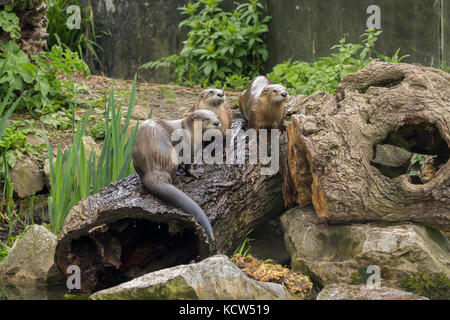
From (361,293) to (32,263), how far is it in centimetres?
198

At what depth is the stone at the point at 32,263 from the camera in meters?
3.57

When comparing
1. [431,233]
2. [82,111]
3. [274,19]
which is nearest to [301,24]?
[274,19]

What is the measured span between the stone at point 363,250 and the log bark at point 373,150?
90 millimetres

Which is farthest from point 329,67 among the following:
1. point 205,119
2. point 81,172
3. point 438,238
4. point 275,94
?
point 81,172

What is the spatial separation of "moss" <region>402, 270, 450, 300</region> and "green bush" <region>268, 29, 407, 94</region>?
2183 millimetres

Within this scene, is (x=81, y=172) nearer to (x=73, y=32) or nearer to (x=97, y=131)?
(x=97, y=131)

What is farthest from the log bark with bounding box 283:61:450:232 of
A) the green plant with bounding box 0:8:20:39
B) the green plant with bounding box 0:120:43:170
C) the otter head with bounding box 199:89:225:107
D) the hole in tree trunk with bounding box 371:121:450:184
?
the green plant with bounding box 0:8:20:39

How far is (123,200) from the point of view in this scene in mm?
3252

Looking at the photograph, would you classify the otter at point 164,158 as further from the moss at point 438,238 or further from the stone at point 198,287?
the moss at point 438,238

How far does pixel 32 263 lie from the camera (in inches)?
144

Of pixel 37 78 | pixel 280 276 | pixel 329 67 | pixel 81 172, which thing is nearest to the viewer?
pixel 280 276

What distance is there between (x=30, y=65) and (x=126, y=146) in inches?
68.9

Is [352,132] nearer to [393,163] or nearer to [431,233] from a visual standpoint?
[393,163]

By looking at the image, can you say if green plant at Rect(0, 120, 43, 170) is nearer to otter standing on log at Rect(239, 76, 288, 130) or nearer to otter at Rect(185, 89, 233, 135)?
otter at Rect(185, 89, 233, 135)
